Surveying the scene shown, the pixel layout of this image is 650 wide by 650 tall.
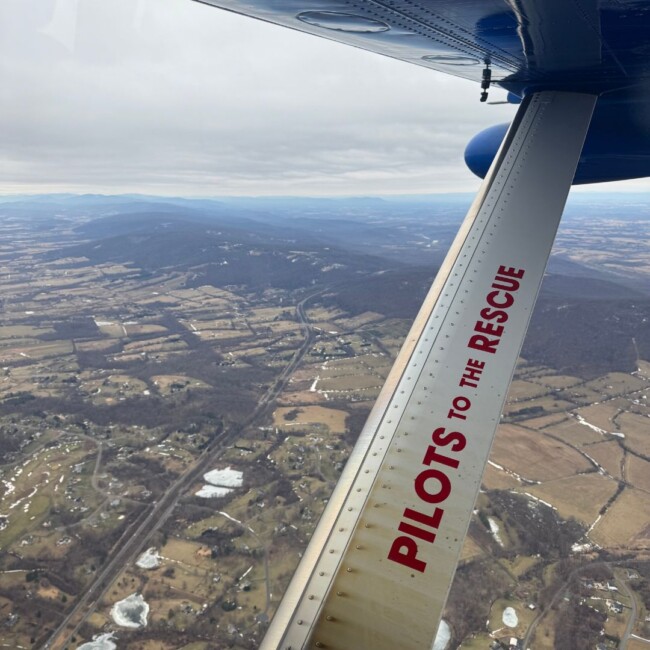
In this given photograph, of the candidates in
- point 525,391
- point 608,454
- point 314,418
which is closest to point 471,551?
point 608,454

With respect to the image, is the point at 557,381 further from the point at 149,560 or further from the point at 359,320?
the point at 149,560

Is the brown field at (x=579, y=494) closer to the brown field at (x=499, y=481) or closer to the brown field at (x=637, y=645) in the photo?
the brown field at (x=499, y=481)

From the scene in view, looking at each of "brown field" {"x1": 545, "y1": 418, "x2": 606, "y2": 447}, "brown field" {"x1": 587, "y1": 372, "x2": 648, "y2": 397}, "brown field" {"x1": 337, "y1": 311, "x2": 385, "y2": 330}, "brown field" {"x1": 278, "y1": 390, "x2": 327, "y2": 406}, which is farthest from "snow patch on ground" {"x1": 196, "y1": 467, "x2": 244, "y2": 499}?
"brown field" {"x1": 337, "y1": 311, "x2": 385, "y2": 330}

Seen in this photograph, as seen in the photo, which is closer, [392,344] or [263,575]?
[263,575]

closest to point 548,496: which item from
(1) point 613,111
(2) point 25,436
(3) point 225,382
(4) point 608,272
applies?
(1) point 613,111

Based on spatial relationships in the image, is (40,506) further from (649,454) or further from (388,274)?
(388,274)

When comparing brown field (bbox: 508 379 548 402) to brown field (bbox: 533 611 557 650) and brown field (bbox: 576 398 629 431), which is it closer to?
brown field (bbox: 576 398 629 431)

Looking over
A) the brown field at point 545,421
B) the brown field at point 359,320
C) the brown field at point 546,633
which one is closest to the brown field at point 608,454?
the brown field at point 545,421
